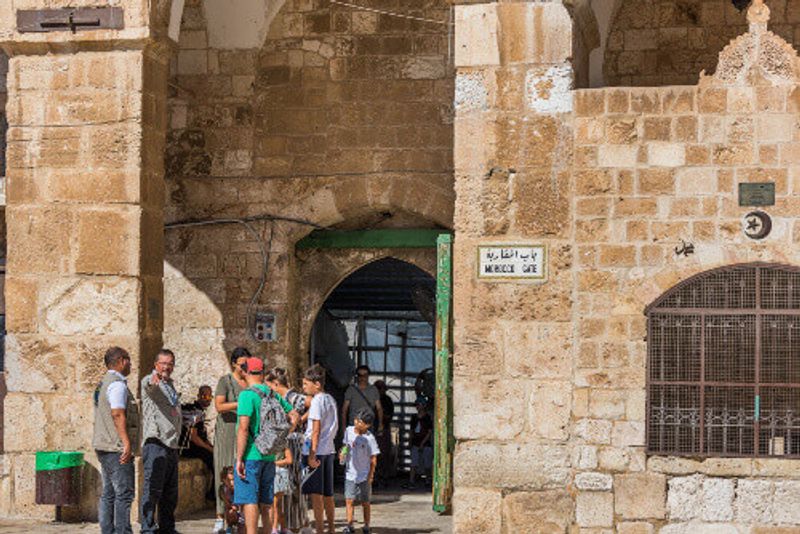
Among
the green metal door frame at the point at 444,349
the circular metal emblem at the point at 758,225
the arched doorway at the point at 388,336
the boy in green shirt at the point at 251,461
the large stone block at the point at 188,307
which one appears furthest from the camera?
the arched doorway at the point at 388,336

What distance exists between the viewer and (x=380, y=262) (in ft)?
53.6

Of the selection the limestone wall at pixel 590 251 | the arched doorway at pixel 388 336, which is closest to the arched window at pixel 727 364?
the limestone wall at pixel 590 251

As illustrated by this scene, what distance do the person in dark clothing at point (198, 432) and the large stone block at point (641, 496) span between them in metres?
3.83

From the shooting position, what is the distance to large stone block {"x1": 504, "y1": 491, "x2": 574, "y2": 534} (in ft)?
35.7

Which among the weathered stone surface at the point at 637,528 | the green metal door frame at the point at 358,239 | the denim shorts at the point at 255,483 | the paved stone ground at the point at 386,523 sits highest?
the green metal door frame at the point at 358,239

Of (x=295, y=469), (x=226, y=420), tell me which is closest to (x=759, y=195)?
(x=295, y=469)

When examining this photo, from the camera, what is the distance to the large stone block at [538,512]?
428 inches

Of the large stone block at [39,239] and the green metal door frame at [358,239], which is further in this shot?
the green metal door frame at [358,239]

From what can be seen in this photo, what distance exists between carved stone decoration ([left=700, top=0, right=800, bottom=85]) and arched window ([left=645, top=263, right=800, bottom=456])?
3.96ft

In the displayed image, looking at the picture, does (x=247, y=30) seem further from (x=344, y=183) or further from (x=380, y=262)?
(x=380, y=262)

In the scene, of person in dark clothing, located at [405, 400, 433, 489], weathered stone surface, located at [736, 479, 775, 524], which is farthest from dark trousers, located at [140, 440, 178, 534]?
person in dark clothing, located at [405, 400, 433, 489]

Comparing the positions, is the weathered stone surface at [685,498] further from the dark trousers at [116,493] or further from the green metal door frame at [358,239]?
the green metal door frame at [358,239]

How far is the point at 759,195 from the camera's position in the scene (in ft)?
35.1

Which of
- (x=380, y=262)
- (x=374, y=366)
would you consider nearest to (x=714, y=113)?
(x=380, y=262)
